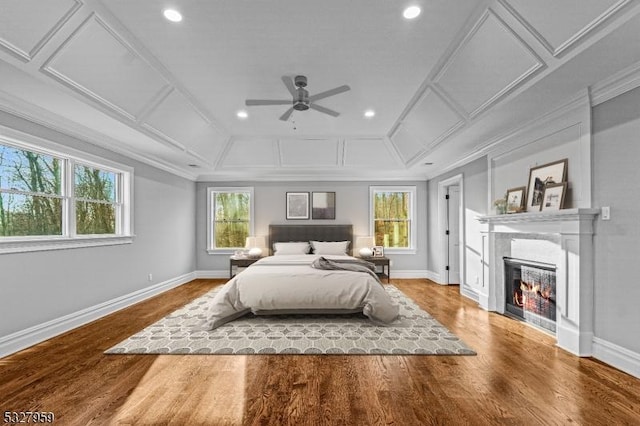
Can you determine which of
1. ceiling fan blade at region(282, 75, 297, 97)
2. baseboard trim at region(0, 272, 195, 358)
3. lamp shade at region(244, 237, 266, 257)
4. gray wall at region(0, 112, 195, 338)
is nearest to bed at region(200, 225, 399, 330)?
baseboard trim at region(0, 272, 195, 358)

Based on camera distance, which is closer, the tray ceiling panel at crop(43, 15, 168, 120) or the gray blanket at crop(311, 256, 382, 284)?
the tray ceiling panel at crop(43, 15, 168, 120)

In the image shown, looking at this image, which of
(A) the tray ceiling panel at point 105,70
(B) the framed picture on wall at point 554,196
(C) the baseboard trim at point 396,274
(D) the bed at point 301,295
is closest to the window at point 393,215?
(C) the baseboard trim at point 396,274

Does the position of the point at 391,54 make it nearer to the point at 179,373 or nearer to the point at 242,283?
the point at 242,283

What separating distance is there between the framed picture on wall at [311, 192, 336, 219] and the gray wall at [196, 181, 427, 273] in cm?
10

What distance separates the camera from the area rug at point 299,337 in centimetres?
288

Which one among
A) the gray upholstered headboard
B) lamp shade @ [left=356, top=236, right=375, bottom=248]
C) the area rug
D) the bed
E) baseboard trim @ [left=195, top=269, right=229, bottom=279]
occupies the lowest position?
baseboard trim @ [left=195, top=269, right=229, bottom=279]

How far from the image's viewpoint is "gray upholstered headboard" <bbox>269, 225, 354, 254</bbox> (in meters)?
6.70

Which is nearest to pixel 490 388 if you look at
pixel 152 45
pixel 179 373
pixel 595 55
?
pixel 179 373

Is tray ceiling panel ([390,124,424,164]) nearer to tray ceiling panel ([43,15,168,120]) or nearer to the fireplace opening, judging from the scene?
the fireplace opening

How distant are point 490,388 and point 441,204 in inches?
175

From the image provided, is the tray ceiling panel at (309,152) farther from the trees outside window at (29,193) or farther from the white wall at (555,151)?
the trees outside window at (29,193)

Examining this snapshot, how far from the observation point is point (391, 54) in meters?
2.88

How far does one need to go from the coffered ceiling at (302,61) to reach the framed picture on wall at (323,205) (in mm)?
2544

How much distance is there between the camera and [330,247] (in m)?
6.33
